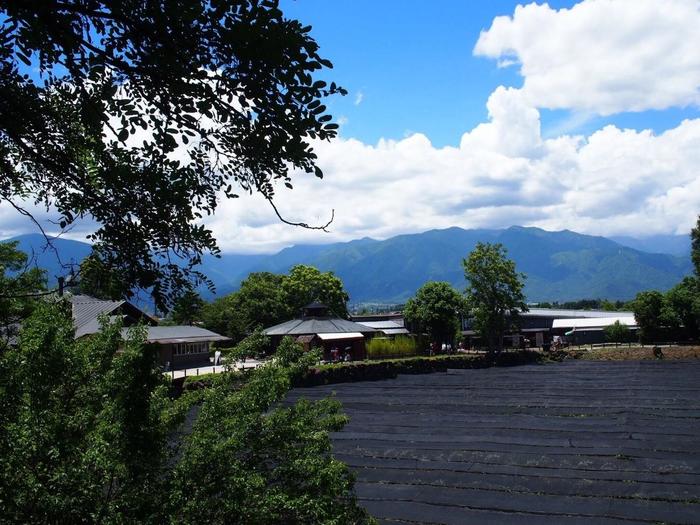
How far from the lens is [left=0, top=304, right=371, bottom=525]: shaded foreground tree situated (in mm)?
Result: 3361

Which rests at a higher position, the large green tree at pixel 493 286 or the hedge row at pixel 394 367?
the large green tree at pixel 493 286

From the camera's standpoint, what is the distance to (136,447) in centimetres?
377


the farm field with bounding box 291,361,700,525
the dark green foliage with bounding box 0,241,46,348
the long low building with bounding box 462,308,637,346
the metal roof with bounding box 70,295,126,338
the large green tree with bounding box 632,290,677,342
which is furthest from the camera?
the long low building with bounding box 462,308,637,346

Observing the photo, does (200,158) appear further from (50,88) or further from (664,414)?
(664,414)

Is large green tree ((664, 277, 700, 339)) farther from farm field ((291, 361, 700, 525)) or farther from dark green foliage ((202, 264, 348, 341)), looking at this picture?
dark green foliage ((202, 264, 348, 341))

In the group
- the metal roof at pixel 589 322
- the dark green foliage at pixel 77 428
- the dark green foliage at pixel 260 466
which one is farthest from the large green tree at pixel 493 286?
the dark green foliage at pixel 77 428

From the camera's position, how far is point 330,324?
112 ft

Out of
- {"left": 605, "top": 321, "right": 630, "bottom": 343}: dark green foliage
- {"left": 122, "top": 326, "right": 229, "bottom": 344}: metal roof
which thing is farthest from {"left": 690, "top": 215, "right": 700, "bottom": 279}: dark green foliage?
{"left": 122, "top": 326, "right": 229, "bottom": 344}: metal roof

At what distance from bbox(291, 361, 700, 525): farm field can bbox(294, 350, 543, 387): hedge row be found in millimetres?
3376

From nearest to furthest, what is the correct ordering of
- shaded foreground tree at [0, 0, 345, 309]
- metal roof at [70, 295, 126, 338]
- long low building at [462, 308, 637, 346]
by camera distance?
shaded foreground tree at [0, 0, 345, 309]
metal roof at [70, 295, 126, 338]
long low building at [462, 308, 637, 346]

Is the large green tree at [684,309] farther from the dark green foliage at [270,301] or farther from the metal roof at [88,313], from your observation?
the metal roof at [88,313]

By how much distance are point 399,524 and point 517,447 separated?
14.6ft

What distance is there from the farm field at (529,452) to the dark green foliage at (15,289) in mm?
5438

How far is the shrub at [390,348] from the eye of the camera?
33.5m
